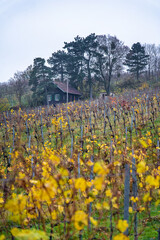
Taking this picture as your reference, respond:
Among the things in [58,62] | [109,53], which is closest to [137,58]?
[109,53]

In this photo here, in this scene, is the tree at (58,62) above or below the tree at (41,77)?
above

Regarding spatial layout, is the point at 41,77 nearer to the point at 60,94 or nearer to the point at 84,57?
the point at 60,94

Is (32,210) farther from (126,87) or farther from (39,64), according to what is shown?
(126,87)

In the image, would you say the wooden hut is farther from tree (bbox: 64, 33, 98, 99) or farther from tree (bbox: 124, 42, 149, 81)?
tree (bbox: 124, 42, 149, 81)

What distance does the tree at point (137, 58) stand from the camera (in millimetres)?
31391

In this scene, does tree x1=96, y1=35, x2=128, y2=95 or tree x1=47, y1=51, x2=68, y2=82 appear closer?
tree x1=96, y1=35, x2=128, y2=95

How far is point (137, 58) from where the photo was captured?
1236 inches

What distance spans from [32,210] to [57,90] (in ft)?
88.4

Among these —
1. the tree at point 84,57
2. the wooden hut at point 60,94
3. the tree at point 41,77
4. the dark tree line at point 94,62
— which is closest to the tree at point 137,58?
the dark tree line at point 94,62

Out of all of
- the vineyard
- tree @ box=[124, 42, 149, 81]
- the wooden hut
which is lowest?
the vineyard

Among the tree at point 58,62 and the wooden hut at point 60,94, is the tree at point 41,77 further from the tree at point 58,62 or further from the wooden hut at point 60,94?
the tree at point 58,62

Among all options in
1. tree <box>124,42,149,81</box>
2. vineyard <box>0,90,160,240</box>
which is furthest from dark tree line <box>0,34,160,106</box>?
vineyard <box>0,90,160,240</box>

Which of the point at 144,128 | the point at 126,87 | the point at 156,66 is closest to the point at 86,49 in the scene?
the point at 126,87

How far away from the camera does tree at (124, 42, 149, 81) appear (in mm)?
31391
